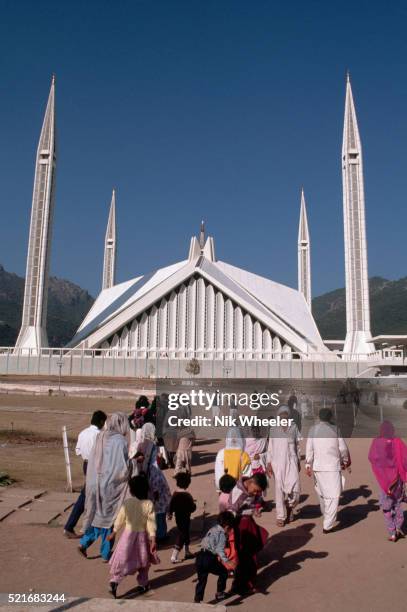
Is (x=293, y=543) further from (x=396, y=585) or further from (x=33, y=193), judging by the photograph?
(x=33, y=193)

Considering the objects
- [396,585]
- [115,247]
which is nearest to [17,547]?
[396,585]

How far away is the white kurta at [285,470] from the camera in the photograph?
3787mm

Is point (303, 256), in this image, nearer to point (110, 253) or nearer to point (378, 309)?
point (110, 253)

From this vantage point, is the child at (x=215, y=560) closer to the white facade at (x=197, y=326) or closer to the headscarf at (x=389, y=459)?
the headscarf at (x=389, y=459)

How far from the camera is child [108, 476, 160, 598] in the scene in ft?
8.13

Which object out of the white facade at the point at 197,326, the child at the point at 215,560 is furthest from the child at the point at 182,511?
the white facade at the point at 197,326

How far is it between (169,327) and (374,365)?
834 cm

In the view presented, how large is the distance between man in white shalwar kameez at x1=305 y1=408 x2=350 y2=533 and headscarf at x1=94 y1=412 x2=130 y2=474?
1.43m

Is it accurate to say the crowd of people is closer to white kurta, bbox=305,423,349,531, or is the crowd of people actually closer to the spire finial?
white kurta, bbox=305,423,349,531

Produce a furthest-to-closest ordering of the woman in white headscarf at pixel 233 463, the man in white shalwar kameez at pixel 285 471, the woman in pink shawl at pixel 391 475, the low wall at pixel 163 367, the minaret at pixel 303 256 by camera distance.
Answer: the minaret at pixel 303 256
the low wall at pixel 163 367
the man in white shalwar kameez at pixel 285 471
the woman in white headscarf at pixel 233 463
the woman in pink shawl at pixel 391 475

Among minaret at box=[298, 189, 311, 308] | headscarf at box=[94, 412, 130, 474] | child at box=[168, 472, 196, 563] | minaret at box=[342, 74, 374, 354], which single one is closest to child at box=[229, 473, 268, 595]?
child at box=[168, 472, 196, 563]

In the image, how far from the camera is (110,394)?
14281 millimetres

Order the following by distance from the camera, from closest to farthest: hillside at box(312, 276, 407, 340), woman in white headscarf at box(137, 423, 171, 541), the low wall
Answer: woman in white headscarf at box(137, 423, 171, 541)
the low wall
hillside at box(312, 276, 407, 340)

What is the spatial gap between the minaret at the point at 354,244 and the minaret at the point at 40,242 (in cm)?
1245
